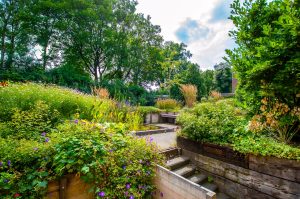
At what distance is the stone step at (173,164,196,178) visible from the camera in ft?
9.64

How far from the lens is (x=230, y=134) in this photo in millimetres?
3125

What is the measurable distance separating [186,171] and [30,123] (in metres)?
2.77

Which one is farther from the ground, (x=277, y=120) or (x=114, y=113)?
(x=277, y=120)

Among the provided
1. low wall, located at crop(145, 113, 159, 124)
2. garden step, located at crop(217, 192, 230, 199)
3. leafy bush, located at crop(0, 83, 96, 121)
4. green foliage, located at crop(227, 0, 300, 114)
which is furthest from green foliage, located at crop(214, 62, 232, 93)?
leafy bush, located at crop(0, 83, 96, 121)

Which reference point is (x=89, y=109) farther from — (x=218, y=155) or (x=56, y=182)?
(x=218, y=155)

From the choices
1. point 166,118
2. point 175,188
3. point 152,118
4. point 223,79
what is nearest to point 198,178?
point 175,188

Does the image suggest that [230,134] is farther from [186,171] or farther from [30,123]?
[30,123]

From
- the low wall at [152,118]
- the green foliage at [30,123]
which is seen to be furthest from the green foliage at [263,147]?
the low wall at [152,118]

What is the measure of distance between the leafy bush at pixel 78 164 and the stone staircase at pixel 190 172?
766mm

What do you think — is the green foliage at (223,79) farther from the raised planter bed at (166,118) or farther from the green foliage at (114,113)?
the green foliage at (114,113)

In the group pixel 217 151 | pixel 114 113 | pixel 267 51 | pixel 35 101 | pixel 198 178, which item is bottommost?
pixel 198 178

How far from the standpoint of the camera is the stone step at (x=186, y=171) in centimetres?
294

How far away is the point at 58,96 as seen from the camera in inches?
140

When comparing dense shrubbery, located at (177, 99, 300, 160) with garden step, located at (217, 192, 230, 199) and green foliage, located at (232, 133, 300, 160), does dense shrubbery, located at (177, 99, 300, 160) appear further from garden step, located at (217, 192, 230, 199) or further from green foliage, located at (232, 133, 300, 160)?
garden step, located at (217, 192, 230, 199)
